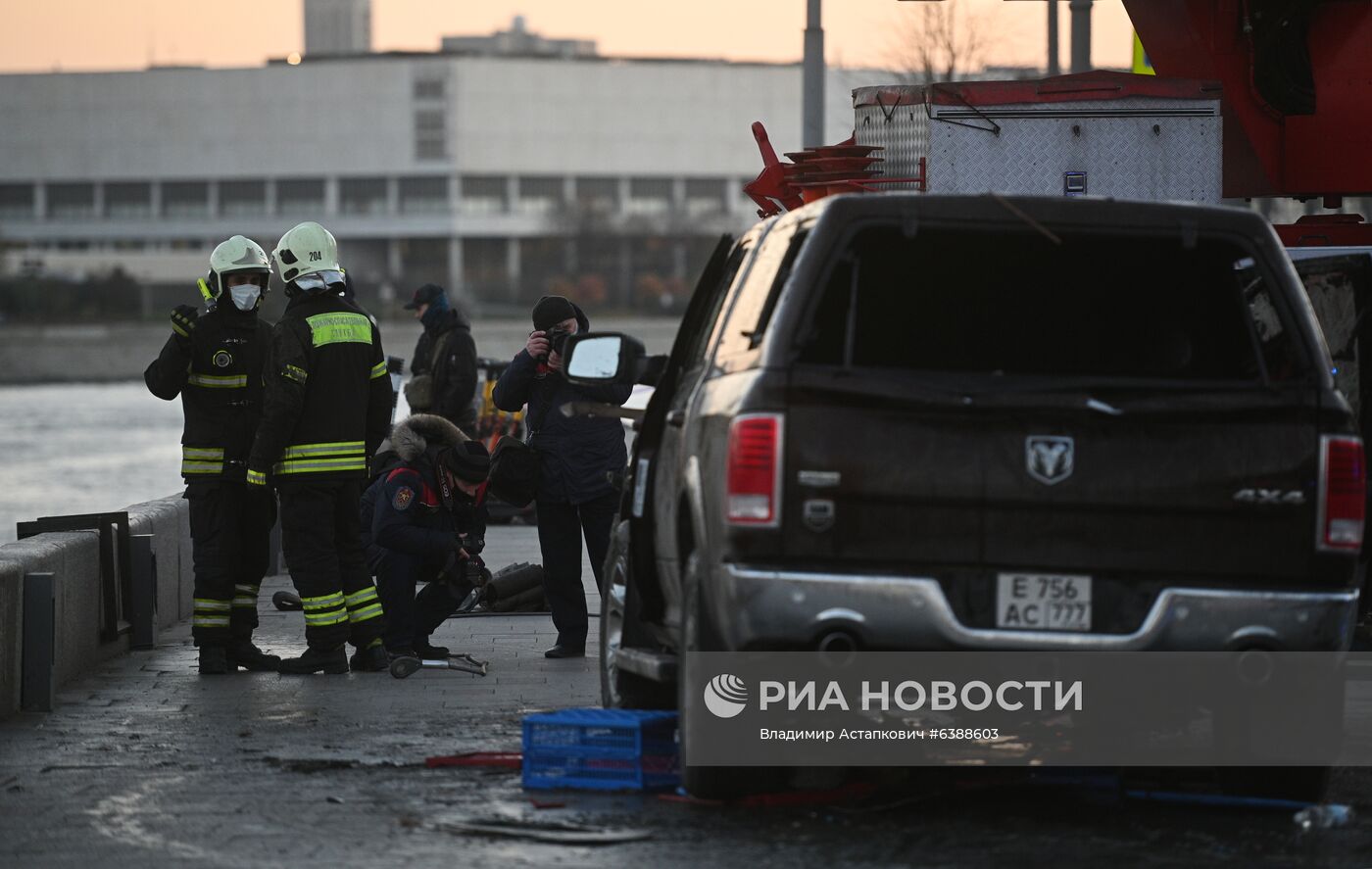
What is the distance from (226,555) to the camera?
35.6ft

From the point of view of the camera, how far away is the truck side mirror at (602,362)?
7.89m

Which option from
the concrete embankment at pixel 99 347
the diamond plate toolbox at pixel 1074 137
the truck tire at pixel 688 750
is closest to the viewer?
the truck tire at pixel 688 750

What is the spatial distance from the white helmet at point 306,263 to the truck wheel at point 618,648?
259 centimetres

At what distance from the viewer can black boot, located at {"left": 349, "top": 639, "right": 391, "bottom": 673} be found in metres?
10.8

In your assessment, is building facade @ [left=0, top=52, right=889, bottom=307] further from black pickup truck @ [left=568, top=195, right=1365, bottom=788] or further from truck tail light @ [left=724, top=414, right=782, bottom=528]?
truck tail light @ [left=724, top=414, right=782, bottom=528]

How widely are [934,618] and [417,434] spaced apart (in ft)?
15.9

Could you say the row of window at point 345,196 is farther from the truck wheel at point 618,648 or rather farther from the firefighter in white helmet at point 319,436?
the truck wheel at point 618,648

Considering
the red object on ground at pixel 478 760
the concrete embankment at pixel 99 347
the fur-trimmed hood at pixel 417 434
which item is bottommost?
the concrete embankment at pixel 99 347

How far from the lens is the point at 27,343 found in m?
87.8

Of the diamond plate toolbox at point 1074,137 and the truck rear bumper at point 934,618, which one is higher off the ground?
the diamond plate toolbox at point 1074,137

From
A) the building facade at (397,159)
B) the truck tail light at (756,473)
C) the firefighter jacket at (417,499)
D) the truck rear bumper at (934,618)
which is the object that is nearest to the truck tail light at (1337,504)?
the truck rear bumper at (934,618)

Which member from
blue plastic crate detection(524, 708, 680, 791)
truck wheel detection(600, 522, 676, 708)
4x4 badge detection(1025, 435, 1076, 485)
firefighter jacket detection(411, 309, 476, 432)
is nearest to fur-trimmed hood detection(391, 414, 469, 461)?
truck wheel detection(600, 522, 676, 708)

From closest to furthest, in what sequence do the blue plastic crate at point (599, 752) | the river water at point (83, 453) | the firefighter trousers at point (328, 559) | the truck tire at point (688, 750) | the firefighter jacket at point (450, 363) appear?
the truck tire at point (688, 750)
the blue plastic crate at point (599, 752)
the firefighter trousers at point (328, 559)
the firefighter jacket at point (450, 363)
the river water at point (83, 453)

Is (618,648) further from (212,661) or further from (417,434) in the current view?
(212,661)
